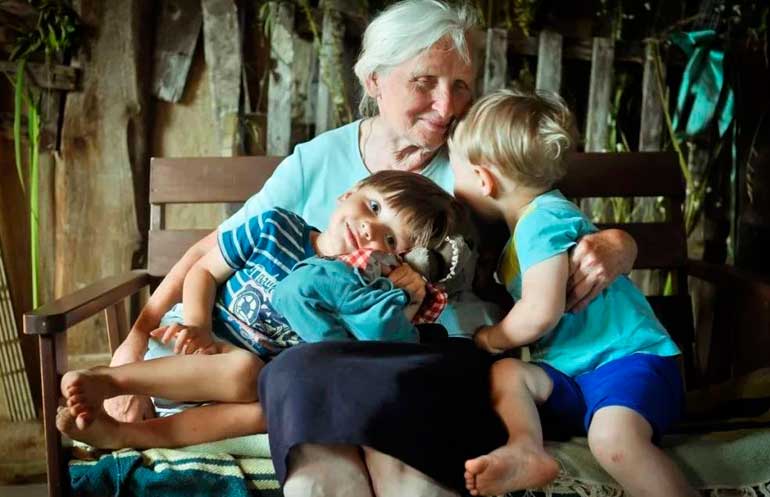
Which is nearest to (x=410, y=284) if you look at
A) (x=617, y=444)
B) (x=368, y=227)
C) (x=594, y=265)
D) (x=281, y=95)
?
(x=368, y=227)

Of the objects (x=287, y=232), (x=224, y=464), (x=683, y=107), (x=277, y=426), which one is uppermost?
(x=683, y=107)

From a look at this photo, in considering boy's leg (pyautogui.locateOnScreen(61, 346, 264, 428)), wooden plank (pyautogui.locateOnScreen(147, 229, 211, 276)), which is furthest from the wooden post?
boy's leg (pyautogui.locateOnScreen(61, 346, 264, 428))

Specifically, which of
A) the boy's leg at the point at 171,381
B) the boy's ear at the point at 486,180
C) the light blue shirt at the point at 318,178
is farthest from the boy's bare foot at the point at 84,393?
the boy's ear at the point at 486,180

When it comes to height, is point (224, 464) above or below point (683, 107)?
below

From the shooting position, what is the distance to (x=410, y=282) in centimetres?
141

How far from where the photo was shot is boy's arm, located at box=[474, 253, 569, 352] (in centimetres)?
140

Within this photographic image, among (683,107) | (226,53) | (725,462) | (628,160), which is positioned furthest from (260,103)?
(725,462)

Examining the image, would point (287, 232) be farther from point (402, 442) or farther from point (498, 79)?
point (498, 79)

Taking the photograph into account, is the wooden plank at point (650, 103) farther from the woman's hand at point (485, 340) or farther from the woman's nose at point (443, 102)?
the woman's hand at point (485, 340)

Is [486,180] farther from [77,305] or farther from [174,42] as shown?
[174,42]

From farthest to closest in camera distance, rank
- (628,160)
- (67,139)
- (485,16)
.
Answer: (485,16)
(67,139)
(628,160)

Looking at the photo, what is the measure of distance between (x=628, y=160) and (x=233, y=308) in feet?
3.72

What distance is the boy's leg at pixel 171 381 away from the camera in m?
1.26

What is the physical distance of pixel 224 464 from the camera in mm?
1365
